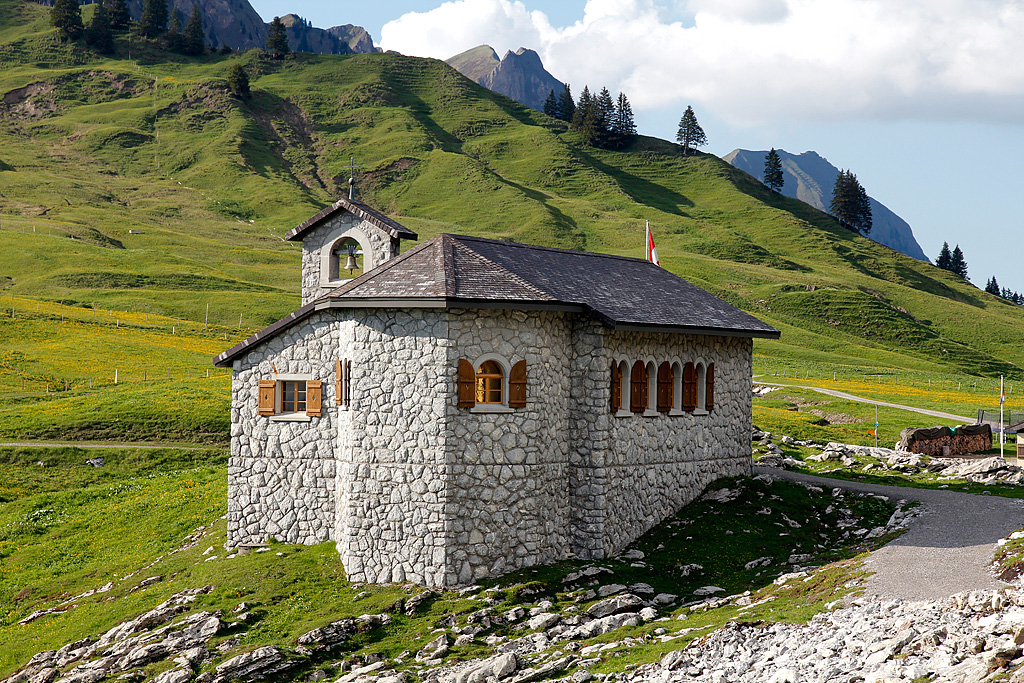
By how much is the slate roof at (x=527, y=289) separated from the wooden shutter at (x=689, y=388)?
1603mm

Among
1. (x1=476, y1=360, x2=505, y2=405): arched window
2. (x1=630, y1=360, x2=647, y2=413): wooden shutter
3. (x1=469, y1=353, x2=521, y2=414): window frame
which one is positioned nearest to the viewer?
(x1=469, y1=353, x2=521, y2=414): window frame

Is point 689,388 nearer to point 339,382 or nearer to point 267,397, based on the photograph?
point 339,382

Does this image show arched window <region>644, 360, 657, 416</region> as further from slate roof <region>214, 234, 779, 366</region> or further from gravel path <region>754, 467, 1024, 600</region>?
gravel path <region>754, 467, 1024, 600</region>

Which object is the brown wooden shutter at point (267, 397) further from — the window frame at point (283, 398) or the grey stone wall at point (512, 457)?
the grey stone wall at point (512, 457)

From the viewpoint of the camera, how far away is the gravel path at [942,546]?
21.4 m

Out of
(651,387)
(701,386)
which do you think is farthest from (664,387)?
(701,386)

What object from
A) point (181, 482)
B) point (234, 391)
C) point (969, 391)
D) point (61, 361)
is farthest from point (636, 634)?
point (969, 391)

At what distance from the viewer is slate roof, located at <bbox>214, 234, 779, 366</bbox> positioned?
25656 mm

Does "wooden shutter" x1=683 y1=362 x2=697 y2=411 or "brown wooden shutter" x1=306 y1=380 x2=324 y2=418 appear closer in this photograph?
"brown wooden shutter" x1=306 y1=380 x2=324 y2=418

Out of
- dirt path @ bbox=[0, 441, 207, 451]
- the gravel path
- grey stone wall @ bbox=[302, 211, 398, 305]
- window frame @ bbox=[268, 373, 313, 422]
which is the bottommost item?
the gravel path

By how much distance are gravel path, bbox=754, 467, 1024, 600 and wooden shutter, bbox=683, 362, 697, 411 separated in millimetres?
7032

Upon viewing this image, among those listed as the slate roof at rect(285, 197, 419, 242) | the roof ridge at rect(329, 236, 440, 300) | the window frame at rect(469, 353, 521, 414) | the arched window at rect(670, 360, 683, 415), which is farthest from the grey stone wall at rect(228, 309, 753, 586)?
the slate roof at rect(285, 197, 419, 242)

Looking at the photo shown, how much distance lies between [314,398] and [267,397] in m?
1.90

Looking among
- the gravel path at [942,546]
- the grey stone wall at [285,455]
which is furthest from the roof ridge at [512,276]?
the gravel path at [942,546]
